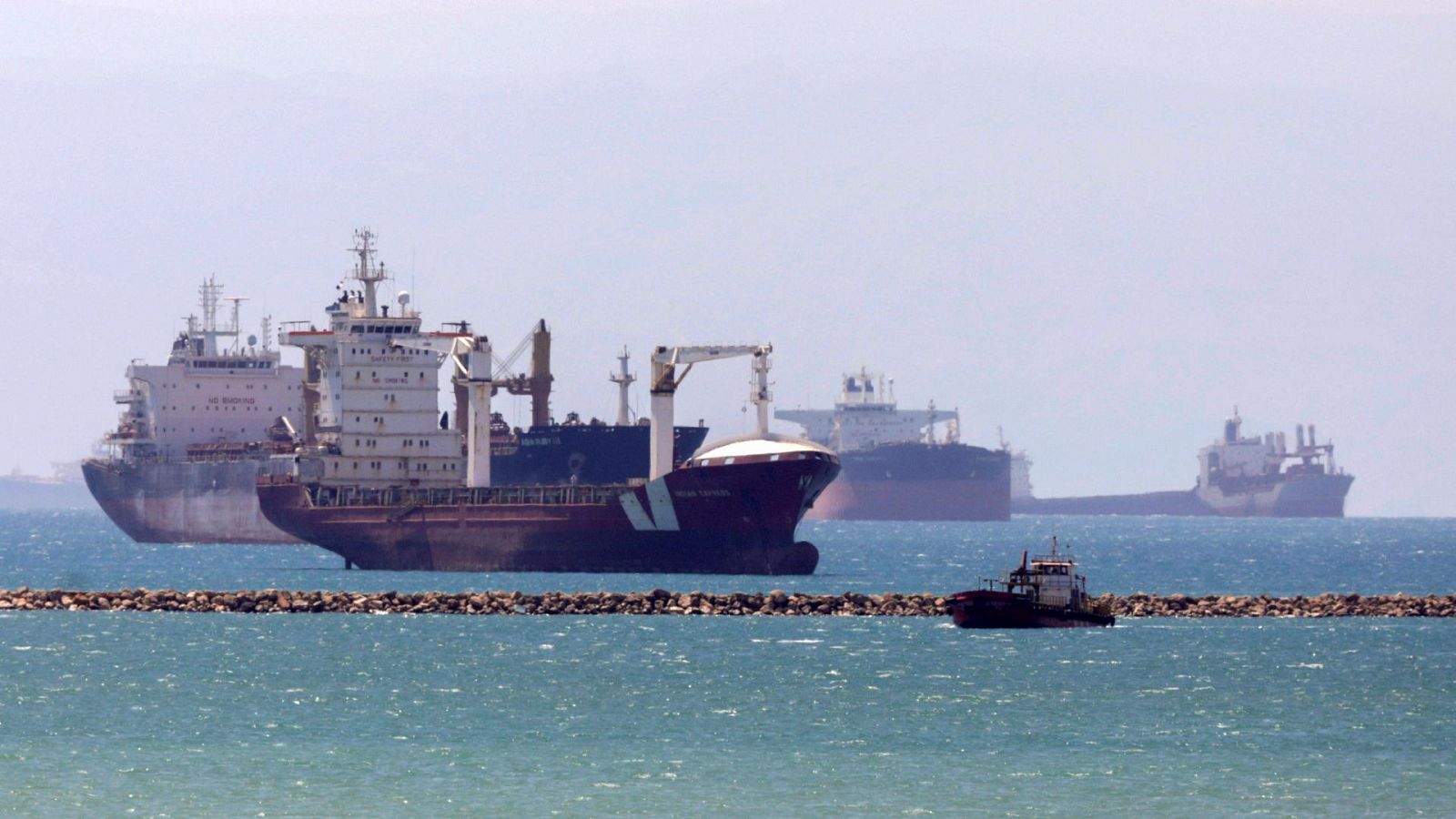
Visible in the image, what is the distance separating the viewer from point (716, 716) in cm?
4025

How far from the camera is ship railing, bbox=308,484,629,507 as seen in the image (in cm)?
7775

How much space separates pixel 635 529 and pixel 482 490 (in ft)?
22.2

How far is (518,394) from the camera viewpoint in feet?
325

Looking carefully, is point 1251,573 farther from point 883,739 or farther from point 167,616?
point 883,739

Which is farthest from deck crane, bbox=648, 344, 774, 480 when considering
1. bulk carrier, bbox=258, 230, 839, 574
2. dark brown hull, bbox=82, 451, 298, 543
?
dark brown hull, bbox=82, 451, 298, 543

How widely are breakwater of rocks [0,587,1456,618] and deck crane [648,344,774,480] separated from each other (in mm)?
14836

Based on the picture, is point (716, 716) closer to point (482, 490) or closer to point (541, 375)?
point (482, 490)

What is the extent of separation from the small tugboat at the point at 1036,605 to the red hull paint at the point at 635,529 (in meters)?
18.7

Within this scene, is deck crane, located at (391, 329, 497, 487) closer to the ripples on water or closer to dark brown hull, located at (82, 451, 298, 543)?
the ripples on water

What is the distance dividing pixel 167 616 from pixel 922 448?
139 m

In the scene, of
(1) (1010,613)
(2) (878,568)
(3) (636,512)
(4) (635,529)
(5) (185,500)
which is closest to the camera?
(1) (1010,613)

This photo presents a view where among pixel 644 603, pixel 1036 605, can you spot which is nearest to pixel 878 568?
pixel 644 603

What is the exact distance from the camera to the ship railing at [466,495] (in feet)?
255

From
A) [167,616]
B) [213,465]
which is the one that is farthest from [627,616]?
[213,465]
